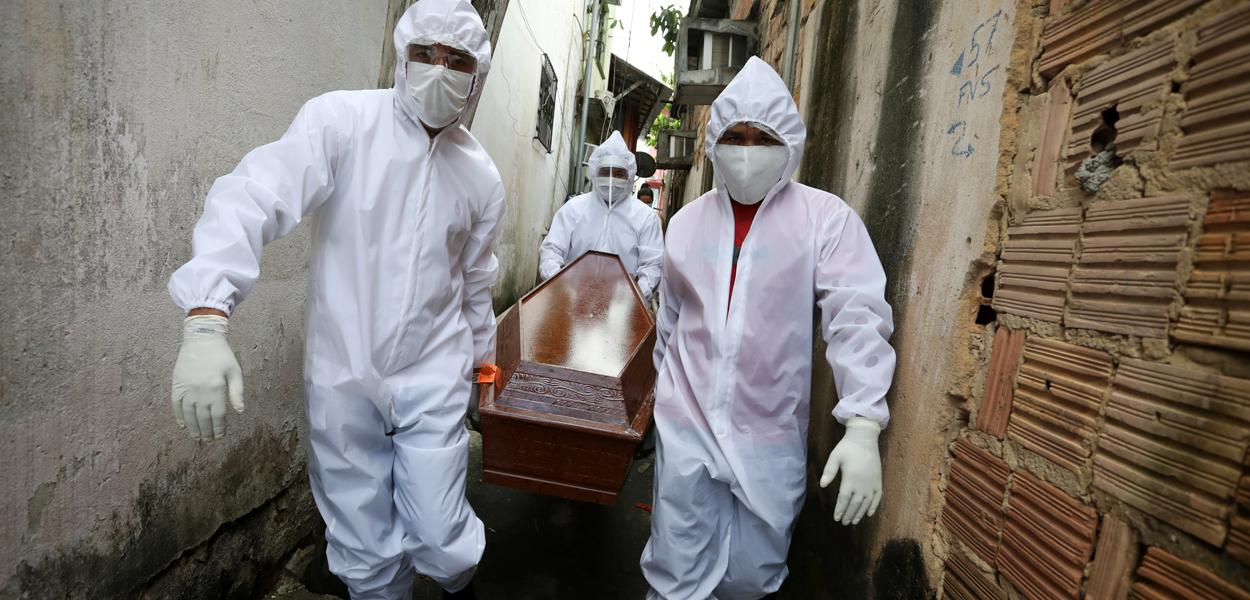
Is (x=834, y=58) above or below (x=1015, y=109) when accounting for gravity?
above

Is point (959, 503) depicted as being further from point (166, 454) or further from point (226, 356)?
point (166, 454)

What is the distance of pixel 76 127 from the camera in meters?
1.42

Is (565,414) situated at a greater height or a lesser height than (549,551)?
greater

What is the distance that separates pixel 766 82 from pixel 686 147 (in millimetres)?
7028

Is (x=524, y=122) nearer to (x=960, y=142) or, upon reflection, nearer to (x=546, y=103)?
(x=546, y=103)

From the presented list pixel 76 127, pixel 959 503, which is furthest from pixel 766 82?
pixel 76 127

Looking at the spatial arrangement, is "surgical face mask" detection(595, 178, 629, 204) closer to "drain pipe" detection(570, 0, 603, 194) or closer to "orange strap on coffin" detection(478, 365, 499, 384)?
"orange strap on coffin" detection(478, 365, 499, 384)

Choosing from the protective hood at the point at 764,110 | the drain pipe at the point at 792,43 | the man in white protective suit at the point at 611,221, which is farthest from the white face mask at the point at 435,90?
the man in white protective suit at the point at 611,221

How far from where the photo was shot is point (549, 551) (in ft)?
9.38

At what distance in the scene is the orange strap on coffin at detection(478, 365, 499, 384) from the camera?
222cm

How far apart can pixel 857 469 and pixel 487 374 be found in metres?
1.28

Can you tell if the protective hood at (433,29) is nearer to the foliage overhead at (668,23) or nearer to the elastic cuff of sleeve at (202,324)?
the elastic cuff of sleeve at (202,324)

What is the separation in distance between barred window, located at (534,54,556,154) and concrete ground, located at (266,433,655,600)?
5.72 metres

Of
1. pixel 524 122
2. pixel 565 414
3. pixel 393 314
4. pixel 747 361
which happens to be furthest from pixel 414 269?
pixel 524 122
